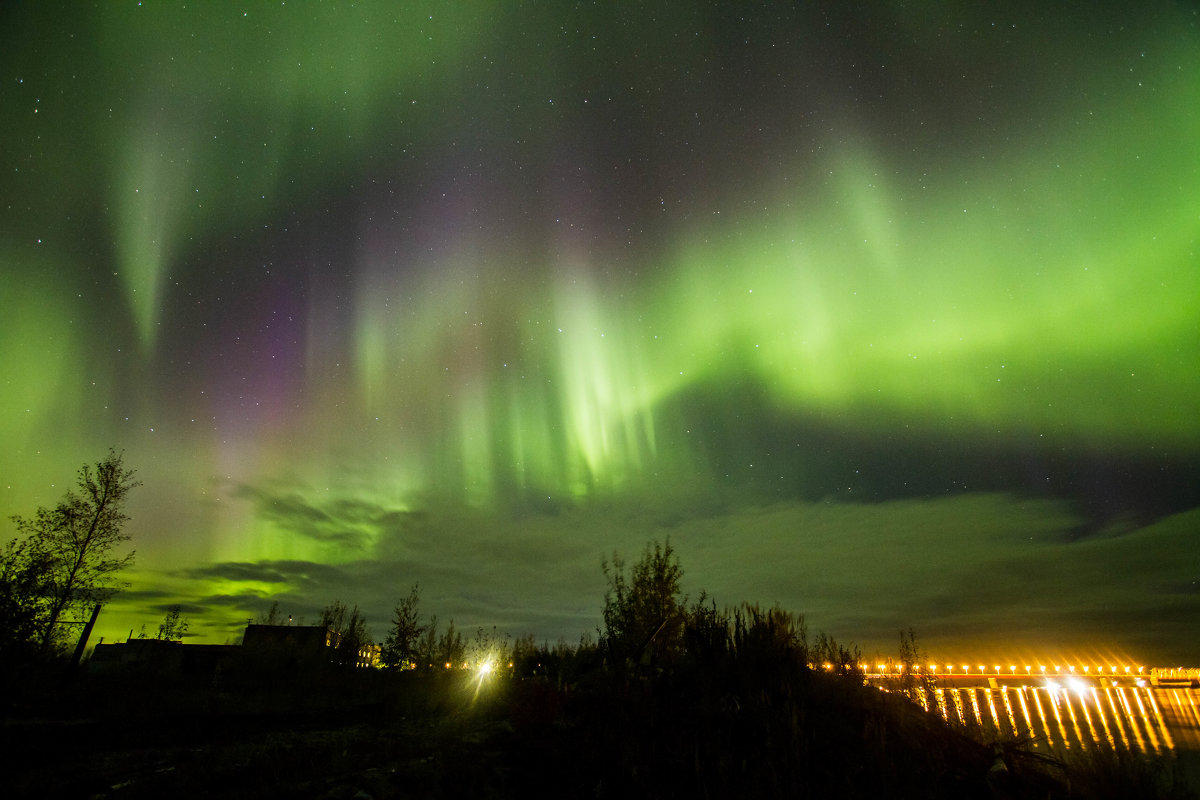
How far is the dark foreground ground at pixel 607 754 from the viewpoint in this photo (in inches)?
311

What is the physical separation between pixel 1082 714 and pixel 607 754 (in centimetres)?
11392

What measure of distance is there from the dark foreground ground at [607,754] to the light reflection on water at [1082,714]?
1.18 meters

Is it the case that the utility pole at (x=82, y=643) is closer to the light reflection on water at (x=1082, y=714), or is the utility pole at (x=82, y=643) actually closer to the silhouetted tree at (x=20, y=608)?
the silhouetted tree at (x=20, y=608)

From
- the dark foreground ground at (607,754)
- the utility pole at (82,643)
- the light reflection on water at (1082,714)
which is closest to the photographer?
the dark foreground ground at (607,754)

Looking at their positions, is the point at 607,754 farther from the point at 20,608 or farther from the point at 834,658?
the point at 20,608

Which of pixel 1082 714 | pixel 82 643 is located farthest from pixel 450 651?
pixel 1082 714

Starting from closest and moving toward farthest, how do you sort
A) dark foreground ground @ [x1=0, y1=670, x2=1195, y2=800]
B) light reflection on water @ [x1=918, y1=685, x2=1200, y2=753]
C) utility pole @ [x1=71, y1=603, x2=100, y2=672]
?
dark foreground ground @ [x1=0, y1=670, x2=1195, y2=800] < light reflection on water @ [x1=918, y1=685, x2=1200, y2=753] < utility pole @ [x1=71, y1=603, x2=100, y2=672]

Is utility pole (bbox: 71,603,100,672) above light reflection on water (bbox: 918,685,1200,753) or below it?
above

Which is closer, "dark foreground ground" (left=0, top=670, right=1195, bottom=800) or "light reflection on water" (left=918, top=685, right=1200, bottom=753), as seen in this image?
"dark foreground ground" (left=0, top=670, right=1195, bottom=800)

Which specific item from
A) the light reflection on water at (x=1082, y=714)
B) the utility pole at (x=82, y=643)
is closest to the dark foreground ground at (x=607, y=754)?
the light reflection on water at (x=1082, y=714)

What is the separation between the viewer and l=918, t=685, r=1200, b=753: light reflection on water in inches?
465

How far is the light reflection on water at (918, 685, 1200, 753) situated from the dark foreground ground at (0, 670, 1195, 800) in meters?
1.18

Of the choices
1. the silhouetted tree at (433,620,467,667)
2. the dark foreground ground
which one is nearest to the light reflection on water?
the dark foreground ground

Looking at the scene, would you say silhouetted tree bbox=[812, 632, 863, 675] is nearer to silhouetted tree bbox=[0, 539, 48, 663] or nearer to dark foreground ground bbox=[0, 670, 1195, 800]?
dark foreground ground bbox=[0, 670, 1195, 800]
